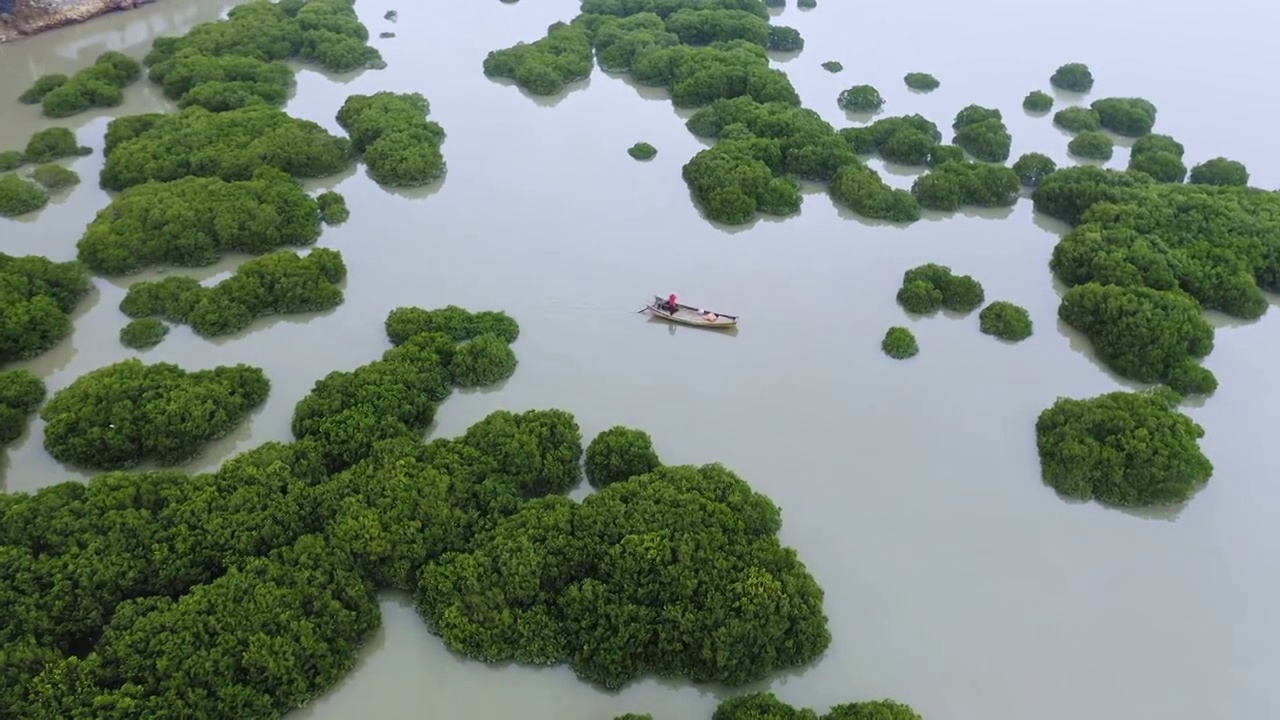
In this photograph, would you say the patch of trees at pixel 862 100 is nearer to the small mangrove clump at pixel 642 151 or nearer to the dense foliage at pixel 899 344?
the small mangrove clump at pixel 642 151

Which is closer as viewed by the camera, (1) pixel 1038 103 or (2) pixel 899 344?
(2) pixel 899 344

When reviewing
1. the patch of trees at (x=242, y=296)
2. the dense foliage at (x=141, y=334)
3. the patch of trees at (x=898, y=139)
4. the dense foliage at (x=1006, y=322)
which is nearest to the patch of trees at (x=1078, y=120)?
the patch of trees at (x=898, y=139)

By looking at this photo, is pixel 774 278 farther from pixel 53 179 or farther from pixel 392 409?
pixel 53 179

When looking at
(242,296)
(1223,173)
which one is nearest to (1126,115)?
(1223,173)

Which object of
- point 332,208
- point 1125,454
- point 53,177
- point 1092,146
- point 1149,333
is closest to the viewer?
point 1125,454

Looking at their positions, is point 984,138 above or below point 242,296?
above

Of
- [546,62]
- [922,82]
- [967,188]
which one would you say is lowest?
[546,62]

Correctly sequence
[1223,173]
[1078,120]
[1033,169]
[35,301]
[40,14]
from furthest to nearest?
1. [40,14]
2. [1078,120]
3. [1033,169]
4. [1223,173]
5. [35,301]

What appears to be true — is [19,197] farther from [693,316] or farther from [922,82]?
[922,82]

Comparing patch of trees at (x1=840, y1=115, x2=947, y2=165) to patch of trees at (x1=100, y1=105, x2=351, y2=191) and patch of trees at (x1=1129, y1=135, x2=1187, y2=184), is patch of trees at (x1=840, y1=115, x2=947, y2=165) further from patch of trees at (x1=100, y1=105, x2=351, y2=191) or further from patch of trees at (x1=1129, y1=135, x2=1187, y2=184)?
patch of trees at (x1=100, y1=105, x2=351, y2=191)
